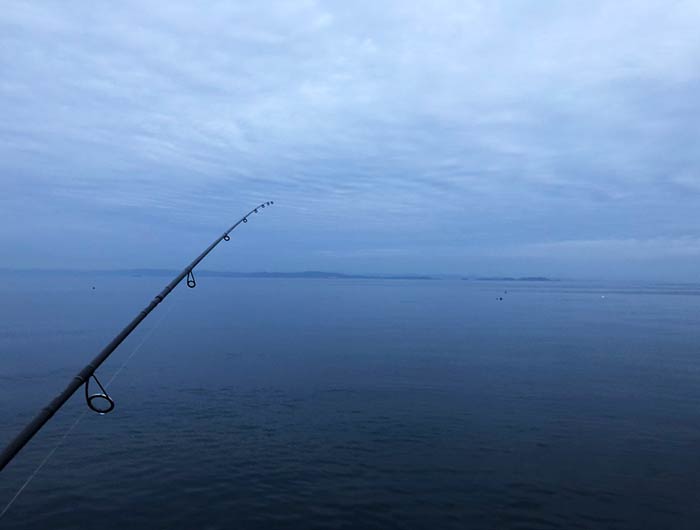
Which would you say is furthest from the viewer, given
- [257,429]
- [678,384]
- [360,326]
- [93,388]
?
[360,326]

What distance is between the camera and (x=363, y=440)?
64.3 ft

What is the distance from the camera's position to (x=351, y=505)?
14.3 meters

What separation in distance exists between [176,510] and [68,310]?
84.6 metres

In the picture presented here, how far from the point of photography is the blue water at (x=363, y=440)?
14.1m

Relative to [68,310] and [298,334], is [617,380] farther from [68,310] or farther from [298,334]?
[68,310]

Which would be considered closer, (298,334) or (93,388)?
(93,388)

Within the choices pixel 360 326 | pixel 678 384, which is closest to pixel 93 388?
pixel 678 384

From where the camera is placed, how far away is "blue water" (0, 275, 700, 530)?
46.3 ft

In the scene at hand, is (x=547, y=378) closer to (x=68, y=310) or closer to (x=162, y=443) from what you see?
(x=162, y=443)

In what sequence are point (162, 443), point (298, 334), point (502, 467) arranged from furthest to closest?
point (298, 334)
point (162, 443)
point (502, 467)

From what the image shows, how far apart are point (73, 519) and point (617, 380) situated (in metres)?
29.8

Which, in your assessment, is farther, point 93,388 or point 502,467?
point 93,388

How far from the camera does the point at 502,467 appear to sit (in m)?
17.0

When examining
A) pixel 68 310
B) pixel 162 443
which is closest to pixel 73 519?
pixel 162 443
